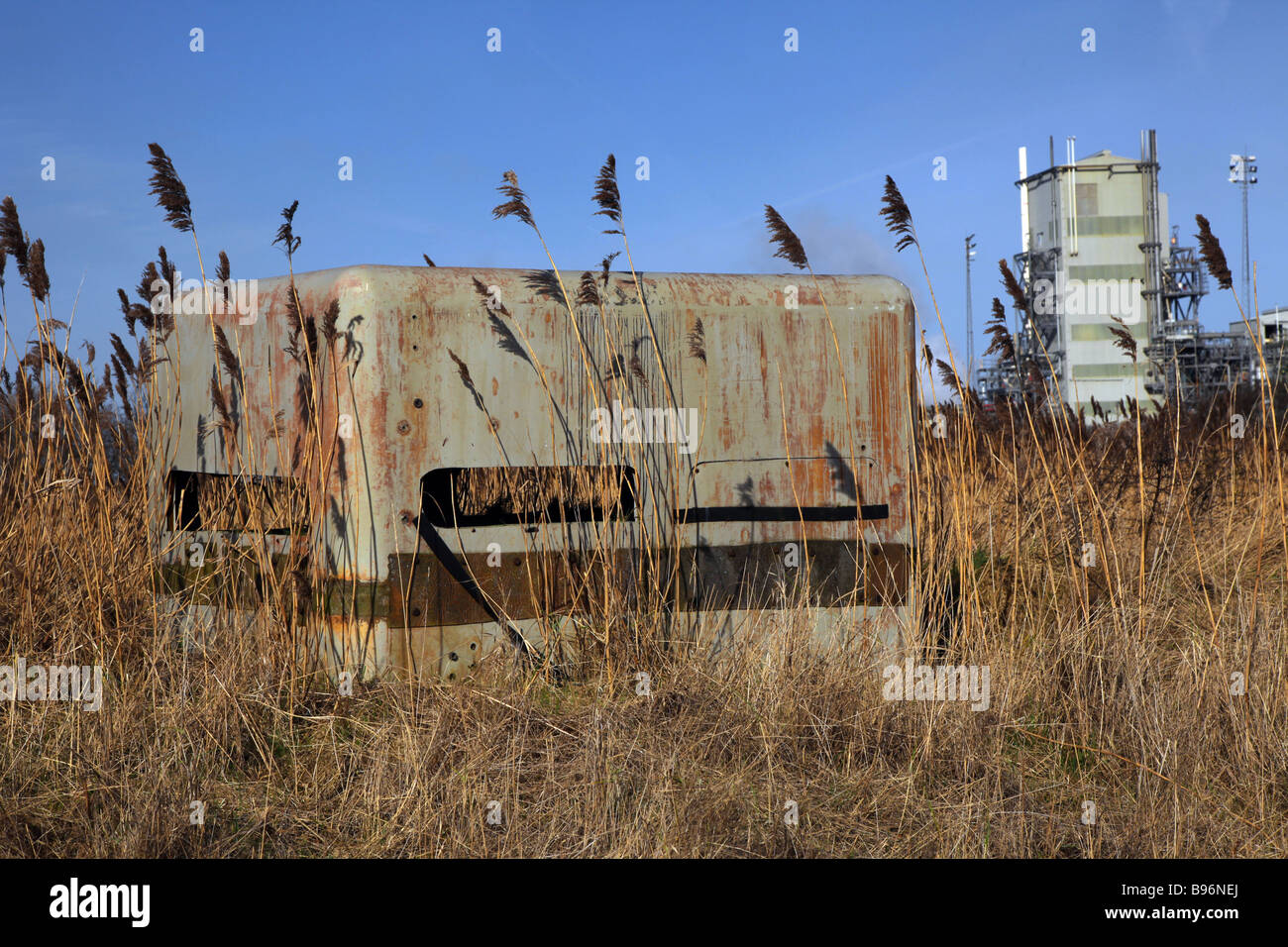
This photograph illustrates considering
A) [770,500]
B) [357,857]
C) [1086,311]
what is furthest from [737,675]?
[1086,311]

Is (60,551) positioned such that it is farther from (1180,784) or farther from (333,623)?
(1180,784)

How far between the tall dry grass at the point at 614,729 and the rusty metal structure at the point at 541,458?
0.15 metres

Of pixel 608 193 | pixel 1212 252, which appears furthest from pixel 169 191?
pixel 1212 252

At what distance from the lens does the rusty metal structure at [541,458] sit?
3680mm

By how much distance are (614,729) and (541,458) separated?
115cm

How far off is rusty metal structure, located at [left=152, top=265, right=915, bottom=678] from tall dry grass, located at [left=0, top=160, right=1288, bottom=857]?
0.15 meters

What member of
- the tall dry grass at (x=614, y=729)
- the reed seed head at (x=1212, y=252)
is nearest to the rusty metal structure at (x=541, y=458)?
the tall dry grass at (x=614, y=729)

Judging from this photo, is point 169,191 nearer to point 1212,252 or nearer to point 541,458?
point 541,458

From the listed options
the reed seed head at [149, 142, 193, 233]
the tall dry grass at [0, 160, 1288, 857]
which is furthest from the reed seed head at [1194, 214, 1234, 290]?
the reed seed head at [149, 142, 193, 233]

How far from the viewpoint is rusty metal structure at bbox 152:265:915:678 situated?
368cm

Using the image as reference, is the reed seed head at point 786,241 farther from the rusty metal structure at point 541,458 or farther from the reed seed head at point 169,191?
the reed seed head at point 169,191

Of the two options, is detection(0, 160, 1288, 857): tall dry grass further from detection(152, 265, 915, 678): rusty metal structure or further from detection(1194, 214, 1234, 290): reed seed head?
detection(1194, 214, 1234, 290): reed seed head

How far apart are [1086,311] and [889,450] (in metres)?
34.0

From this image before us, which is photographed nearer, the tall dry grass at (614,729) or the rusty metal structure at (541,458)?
the tall dry grass at (614,729)
